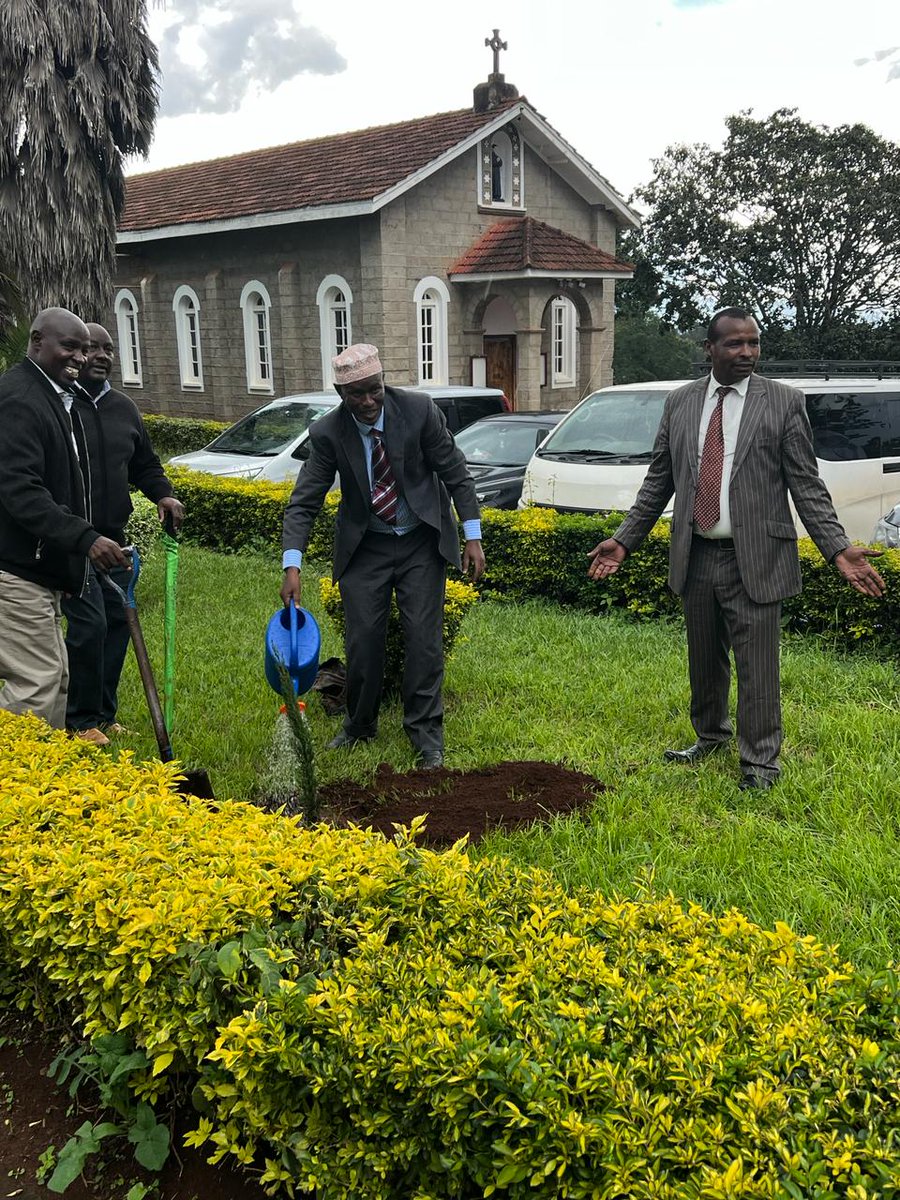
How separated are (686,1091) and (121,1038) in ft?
4.98

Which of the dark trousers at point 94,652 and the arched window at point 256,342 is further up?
the arched window at point 256,342

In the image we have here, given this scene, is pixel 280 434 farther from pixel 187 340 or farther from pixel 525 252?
pixel 187 340

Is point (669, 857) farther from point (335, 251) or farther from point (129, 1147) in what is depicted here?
point (335, 251)

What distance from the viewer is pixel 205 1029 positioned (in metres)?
2.56

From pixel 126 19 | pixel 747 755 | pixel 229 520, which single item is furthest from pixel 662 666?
pixel 126 19

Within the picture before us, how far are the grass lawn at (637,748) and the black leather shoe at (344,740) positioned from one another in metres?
0.13

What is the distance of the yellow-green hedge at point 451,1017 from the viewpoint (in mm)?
1989

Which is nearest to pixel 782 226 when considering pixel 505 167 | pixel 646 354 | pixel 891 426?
pixel 646 354

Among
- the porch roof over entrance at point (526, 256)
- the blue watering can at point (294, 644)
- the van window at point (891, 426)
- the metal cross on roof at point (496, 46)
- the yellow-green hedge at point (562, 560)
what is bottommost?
the yellow-green hedge at point (562, 560)

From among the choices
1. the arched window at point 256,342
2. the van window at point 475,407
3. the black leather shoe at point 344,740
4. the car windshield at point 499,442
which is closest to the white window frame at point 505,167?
the arched window at point 256,342

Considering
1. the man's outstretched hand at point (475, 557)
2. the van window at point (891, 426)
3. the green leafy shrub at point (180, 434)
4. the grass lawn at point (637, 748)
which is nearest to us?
the grass lawn at point (637, 748)

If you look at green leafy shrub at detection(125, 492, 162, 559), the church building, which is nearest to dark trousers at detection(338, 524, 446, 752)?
green leafy shrub at detection(125, 492, 162, 559)

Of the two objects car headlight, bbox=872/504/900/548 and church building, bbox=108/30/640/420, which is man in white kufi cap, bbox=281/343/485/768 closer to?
car headlight, bbox=872/504/900/548

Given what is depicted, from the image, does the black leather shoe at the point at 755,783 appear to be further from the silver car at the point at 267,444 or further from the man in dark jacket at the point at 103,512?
the silver car at the point at 267,444
